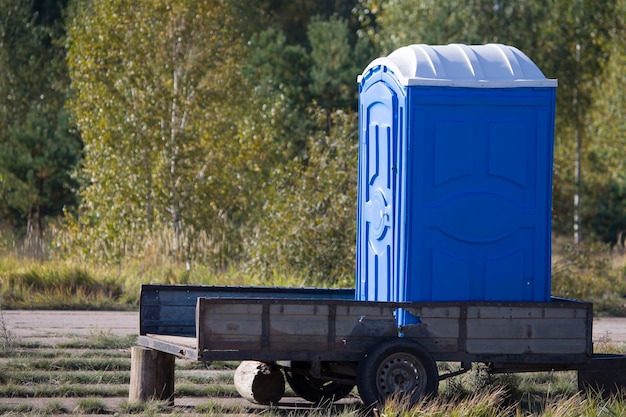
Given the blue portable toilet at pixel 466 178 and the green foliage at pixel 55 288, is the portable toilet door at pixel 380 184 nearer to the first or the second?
the blue portable toilet at pixel 466 178

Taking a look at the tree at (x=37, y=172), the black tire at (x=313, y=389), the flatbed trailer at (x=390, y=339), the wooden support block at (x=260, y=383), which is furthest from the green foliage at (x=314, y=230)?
the tree at (x=37, y=172)

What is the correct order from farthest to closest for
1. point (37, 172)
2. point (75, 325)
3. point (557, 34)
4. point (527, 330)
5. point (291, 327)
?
point (557, 34) → point (37, 172) → point (75, 325) → point (527, 330) → point (291, 327)

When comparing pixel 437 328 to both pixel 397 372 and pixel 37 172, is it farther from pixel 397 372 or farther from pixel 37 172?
pixel 37 172

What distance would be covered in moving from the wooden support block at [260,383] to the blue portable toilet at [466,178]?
1237mm

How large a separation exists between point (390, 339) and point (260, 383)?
152cm

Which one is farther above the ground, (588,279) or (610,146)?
(610,146)

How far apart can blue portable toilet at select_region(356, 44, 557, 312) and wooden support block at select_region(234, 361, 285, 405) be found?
1.24m

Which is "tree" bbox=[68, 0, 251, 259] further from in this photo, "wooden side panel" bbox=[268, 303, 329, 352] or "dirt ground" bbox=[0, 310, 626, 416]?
"wooden side panel" bbox=[268, 303, 329, 352]

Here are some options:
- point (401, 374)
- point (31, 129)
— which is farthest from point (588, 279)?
point (31, 129)

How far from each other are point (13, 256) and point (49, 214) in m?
8.89

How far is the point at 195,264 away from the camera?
1847 centimetres

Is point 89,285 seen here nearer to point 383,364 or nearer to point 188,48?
point 188,48

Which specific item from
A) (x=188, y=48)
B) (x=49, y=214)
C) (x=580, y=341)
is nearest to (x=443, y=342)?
(x=580, y=341)

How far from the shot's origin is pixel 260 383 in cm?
977
